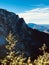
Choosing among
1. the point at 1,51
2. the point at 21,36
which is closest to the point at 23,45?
the point at 21,36

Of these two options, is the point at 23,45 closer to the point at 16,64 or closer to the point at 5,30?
the point at 5,30

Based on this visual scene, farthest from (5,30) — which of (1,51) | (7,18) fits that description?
(1,51)

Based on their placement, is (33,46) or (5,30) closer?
(5,30)

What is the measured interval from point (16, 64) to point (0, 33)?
475 ft

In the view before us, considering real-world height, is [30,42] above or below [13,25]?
below

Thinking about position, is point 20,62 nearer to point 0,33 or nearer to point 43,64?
Answer: point 43,64

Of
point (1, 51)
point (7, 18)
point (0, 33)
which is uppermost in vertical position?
point (7, 18)

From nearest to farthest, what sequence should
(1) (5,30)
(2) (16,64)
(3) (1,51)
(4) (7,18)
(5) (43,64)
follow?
(2) (16,64)
(5) (43,64)
(3) (1,51)
(1) (5,30)
(4) (7,18)

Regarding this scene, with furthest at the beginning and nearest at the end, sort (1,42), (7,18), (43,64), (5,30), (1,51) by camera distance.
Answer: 1. (7,18)
2. (5,30)
3. (1,42)
4. (1,51)
5. (43,64)

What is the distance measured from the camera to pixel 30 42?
7830 inches

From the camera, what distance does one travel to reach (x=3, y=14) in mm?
183125

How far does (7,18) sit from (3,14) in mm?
A: 6574

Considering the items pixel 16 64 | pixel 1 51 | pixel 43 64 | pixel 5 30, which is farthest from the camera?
pixel 5 30

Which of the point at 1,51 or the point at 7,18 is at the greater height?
the point at 7,18
